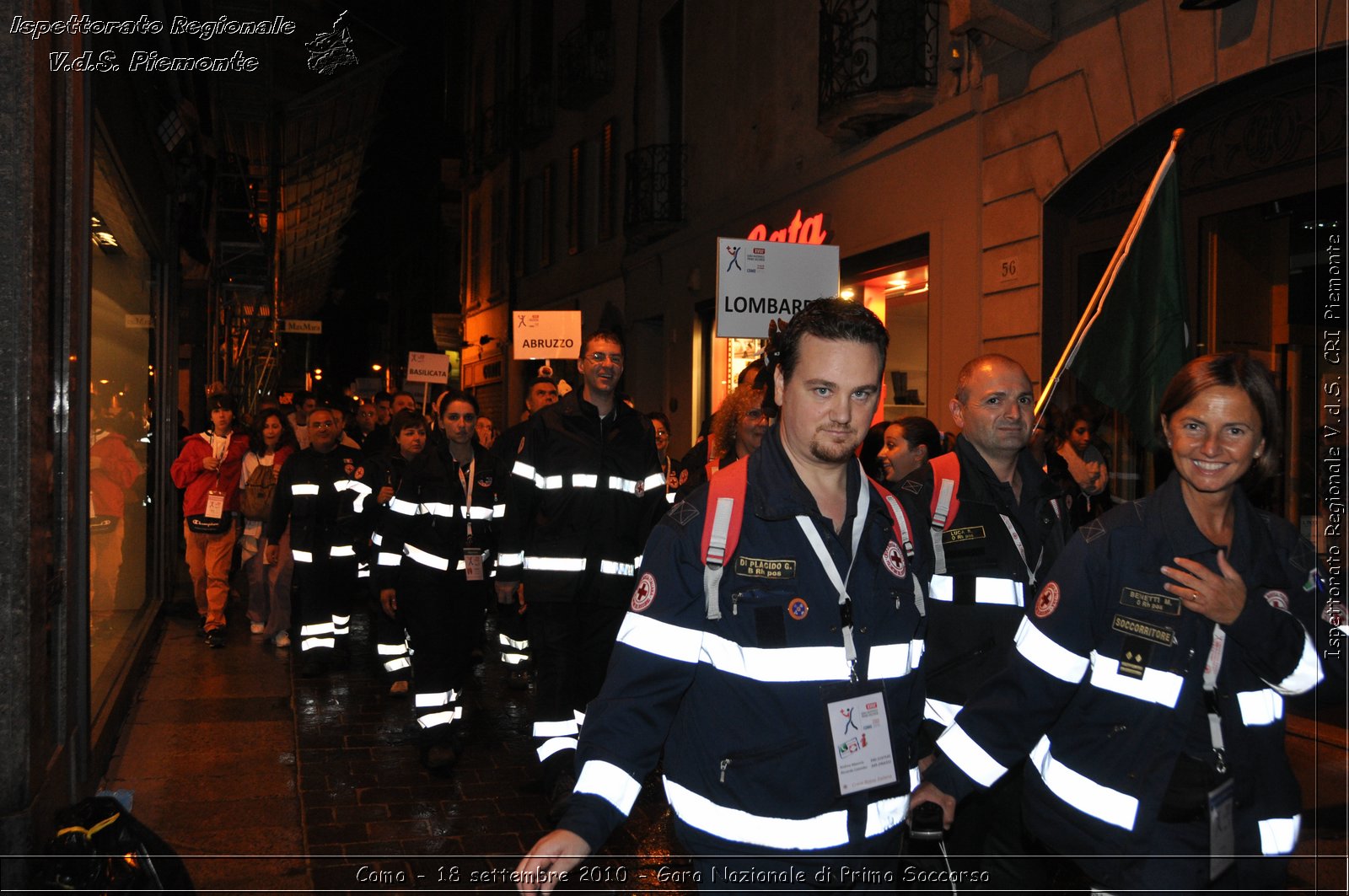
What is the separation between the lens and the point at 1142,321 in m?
5.68

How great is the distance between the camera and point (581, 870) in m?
5.41

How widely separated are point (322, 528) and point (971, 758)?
7.81m

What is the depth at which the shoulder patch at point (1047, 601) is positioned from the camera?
3.17 metres

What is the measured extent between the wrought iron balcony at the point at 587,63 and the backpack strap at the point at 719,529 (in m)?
20.6

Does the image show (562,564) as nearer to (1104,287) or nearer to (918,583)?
(1104,287)

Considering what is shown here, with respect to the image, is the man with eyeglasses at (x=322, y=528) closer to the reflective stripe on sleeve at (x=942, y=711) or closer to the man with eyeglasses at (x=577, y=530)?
the man with eyeglasses at (x=577, y=530)

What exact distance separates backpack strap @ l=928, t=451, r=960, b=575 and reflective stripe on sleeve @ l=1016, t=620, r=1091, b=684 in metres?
1.12

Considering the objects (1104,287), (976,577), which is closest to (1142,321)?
(1104,287)

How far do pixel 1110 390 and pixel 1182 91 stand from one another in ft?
13.2

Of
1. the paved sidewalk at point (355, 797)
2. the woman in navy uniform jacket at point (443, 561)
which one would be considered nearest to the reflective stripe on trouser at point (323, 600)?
the paved sidewalk at point (355, 797)

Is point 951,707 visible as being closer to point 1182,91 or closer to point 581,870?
point 581,870

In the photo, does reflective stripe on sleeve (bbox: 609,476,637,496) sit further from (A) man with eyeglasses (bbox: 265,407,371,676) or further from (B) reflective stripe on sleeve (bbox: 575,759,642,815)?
(B) reflective stripe on sleeve (bbox: 575,759,642,815)

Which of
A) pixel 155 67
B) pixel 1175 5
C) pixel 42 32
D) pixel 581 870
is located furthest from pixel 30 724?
pixel 1175 5

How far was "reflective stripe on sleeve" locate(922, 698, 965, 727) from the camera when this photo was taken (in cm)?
424
